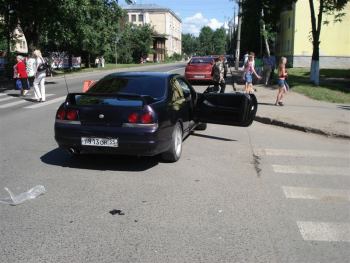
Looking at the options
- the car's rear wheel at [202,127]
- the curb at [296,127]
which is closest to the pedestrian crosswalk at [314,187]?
the curb at [296,127]

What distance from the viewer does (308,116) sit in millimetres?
13492

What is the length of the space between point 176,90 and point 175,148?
3.84ft

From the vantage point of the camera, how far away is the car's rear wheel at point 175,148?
7613 mm

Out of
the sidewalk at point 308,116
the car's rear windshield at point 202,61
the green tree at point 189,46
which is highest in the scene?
the car's rear windshield at point 202,61

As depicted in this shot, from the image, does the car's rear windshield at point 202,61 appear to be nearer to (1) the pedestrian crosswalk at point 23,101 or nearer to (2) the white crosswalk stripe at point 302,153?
(1) the pedestrian crosswalk at point 23,101

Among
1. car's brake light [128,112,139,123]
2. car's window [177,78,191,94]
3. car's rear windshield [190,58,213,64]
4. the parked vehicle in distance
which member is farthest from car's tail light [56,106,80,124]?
car's rear windshield [190,58,213,64]

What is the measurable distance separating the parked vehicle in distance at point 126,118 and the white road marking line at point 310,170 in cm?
166

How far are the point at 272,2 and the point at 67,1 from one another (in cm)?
1110

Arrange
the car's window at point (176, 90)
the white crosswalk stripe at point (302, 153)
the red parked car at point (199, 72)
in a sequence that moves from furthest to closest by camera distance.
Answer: the red parked car at point (199, 72) → the white crosswalk stripe at point (302, 153) → the car's window at point (176, 90)

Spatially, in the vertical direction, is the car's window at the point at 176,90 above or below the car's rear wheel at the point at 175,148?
above

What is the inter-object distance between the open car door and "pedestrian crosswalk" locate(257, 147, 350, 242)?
848mm

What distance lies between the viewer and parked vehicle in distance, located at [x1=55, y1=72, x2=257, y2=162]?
6977mm

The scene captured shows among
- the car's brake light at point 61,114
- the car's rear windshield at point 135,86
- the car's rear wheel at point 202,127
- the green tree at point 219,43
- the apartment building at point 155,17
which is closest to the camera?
the car's brake light at point 61,114

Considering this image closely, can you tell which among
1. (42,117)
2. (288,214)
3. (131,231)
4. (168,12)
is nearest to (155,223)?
(131,231)
